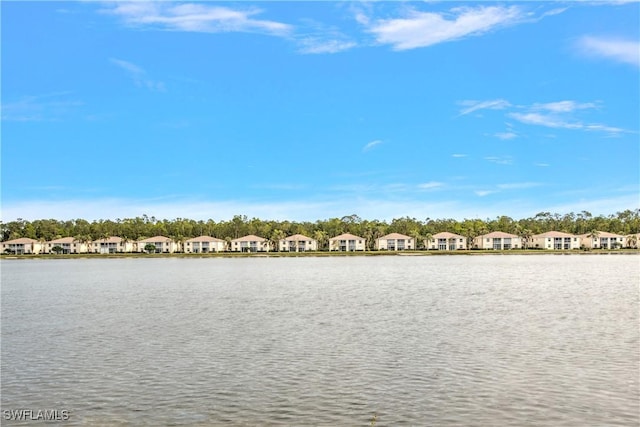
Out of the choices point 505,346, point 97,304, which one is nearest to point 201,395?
point 505,346

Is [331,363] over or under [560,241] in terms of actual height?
under

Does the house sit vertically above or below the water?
above

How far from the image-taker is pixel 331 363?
850 inches

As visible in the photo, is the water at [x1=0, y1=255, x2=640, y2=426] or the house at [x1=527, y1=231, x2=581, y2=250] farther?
the house at [x1=527, y1=231, x2=581, y2=250]

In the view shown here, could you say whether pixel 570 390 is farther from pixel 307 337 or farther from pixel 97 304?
pixel 97 304

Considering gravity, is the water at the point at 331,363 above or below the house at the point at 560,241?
below

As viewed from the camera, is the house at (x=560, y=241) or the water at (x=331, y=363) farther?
the house at (x=560, y=241)

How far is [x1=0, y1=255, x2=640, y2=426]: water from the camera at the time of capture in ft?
51.8

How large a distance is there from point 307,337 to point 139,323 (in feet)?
37.7

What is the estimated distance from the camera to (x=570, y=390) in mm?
17500

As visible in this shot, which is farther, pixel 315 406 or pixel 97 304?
pixel 97 304

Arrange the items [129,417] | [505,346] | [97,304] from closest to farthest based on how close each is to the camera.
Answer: [129,417] → [505,346] → [97,304]

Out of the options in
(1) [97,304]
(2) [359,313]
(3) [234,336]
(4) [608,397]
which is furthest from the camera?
(1) [97,304]

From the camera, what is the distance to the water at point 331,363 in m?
15.8
